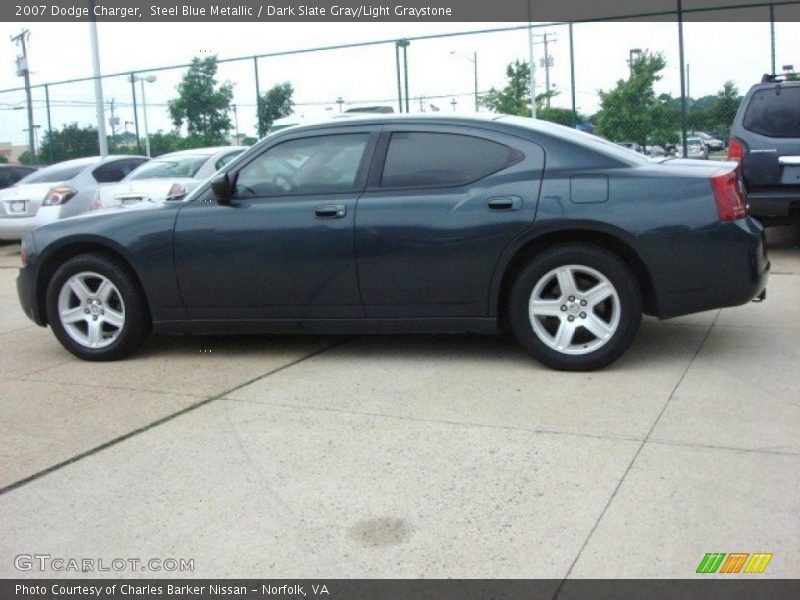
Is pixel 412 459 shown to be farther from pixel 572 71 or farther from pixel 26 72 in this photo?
pixel 26 72

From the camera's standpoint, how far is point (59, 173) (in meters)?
12.9

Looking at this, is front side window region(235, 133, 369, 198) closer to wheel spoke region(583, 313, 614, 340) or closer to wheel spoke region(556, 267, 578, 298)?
wheel spoke region(556, 267, 578, 298)

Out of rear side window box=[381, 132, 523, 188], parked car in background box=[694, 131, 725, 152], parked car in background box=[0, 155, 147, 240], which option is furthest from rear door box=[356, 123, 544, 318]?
parked car in background box=[694, 131, 725, 152]

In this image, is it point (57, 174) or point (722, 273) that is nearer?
point (722, 273)

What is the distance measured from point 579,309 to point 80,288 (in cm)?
329

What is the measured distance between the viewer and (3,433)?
184 inches

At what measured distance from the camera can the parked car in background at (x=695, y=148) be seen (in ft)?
48.9

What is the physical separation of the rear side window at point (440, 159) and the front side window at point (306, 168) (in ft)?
0.77

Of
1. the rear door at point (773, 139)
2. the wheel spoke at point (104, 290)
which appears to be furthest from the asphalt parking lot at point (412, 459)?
the rear door at point (773, 139)

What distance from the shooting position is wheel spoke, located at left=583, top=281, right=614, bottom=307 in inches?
205

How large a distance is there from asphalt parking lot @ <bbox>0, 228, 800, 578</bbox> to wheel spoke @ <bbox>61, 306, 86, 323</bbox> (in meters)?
0.34

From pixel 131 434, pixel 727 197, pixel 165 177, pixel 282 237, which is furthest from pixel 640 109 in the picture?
pixel 131 434

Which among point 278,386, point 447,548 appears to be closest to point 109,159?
point 278,386
